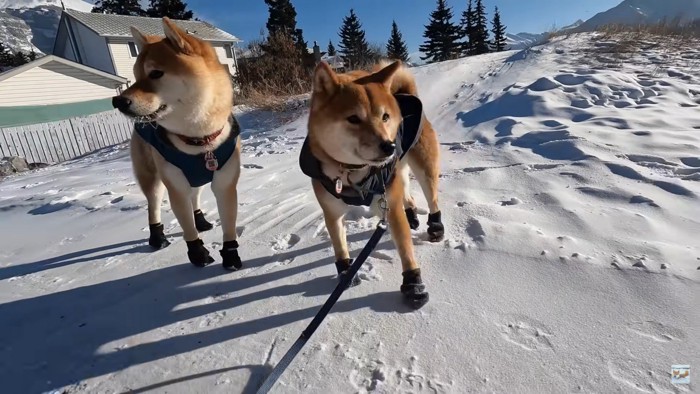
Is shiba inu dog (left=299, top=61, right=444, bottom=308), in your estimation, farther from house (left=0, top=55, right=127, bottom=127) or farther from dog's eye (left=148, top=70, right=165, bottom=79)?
house (left=0, top=55, right=127, bottom=127)

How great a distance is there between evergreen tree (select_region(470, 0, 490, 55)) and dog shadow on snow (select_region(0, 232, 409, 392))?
126 ft

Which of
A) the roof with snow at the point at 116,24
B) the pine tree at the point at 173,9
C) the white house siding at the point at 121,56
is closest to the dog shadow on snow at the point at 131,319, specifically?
the roof with snow at the point at 116,24

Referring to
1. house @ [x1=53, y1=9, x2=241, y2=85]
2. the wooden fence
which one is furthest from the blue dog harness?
house @ [x1=53, y1=9, x2=241, y2=85]

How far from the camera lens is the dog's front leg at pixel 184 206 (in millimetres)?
2463

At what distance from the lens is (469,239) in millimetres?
2555

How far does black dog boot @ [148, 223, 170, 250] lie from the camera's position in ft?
9.80

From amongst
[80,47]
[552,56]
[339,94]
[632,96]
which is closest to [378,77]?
[339,94]

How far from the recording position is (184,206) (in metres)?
2.55

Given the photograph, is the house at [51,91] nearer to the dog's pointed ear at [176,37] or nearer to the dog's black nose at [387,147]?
the dog's pointed ear at [176,37]

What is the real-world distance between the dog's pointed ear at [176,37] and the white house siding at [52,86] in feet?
71.0

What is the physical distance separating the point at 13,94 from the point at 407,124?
2279cm

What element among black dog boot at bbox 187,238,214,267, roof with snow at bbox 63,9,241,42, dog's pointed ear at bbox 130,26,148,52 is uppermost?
roof with snow at bbox 63,9,241,42

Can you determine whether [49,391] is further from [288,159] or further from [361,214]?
[288,159]

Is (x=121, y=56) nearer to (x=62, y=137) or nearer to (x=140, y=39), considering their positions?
(x=62, y=137)
